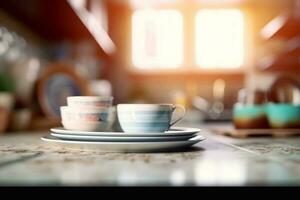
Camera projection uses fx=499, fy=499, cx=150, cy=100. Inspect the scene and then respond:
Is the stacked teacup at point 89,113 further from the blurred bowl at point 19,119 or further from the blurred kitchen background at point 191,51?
the blurred kitchen background at point 191,51

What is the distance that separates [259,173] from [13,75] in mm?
1360

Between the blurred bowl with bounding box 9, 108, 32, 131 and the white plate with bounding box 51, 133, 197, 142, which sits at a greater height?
the blurred bowl with bounding box 9, 108, 32, 131

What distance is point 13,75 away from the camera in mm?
1796

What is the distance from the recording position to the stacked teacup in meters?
0.98

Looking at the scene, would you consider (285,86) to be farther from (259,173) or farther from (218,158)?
(259,173)

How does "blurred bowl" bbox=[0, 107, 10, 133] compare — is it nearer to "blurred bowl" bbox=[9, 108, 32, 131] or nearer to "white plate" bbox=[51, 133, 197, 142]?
"blurred bowl" bbox=[9, 108, 32, 131]

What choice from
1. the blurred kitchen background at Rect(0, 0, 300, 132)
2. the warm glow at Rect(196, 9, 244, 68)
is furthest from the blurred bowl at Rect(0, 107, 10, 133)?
the warm glow at Rect(196, 9, 244, 68)

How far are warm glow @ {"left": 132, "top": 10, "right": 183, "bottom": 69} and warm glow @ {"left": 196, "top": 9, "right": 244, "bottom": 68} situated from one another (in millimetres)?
239

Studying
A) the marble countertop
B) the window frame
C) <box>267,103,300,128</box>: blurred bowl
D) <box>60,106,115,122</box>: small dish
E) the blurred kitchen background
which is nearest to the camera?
the marble countertop

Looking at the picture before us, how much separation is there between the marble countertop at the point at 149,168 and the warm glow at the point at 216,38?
16.0ft

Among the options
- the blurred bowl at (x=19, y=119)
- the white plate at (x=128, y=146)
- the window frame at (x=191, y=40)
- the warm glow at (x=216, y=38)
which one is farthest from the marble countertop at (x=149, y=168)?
the warm glow at (x=216, y=38)

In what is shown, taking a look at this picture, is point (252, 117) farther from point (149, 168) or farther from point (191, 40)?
point (191, 40)

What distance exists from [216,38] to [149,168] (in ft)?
17.4

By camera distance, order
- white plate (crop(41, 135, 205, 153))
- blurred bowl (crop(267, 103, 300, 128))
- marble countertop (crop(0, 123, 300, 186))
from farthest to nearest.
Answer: blurred bowl (crop(267, 103, 300, 128)) → white plate (crop(41, 135, 205, 153)) → marble countertop (crop(0, 123, 300, 186))
